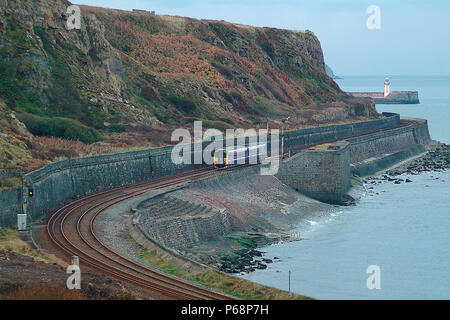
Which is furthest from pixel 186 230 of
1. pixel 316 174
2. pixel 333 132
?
pixel 333 132

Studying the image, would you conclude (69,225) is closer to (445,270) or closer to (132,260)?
(132,260)

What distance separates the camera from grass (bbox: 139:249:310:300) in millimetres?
27797

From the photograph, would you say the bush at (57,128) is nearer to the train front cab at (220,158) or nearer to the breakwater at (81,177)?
the breakwater at (81,177)

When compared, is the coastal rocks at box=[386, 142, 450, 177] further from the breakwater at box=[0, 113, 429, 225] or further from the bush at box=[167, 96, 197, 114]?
the breakwater at box=[0, 113, 429, 225]

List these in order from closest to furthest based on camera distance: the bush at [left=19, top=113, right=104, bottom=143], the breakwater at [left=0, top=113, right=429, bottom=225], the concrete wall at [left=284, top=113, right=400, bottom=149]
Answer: the breakwater at [left=0, top=113, right=429, bottom=225], the bush at [left=19, top=113, right=104, bottom=143], the concrete wall at [left=284, top=113, right=400, bottom=149]

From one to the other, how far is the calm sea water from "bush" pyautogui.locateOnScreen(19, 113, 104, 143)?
22.9m

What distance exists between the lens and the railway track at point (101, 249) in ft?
89.4

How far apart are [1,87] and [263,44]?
3124 inches

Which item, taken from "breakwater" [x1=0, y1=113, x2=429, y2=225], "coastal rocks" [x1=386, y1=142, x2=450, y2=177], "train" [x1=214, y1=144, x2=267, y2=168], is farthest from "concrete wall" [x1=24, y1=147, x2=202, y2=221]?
"coastal rocks" [x1=386, y1=142, x2=450, y2=177]

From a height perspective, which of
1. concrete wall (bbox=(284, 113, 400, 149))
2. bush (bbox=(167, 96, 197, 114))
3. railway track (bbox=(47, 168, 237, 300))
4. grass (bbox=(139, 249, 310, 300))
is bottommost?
grass (bbox=(139, 249, 310, 300))

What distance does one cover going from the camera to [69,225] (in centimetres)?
3806

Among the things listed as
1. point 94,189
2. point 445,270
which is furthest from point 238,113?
point 445,270

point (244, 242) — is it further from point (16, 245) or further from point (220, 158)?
point (220, 158)

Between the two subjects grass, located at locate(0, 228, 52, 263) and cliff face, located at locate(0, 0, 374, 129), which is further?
cliff face, located at locate(0, 0, 374, 129)
